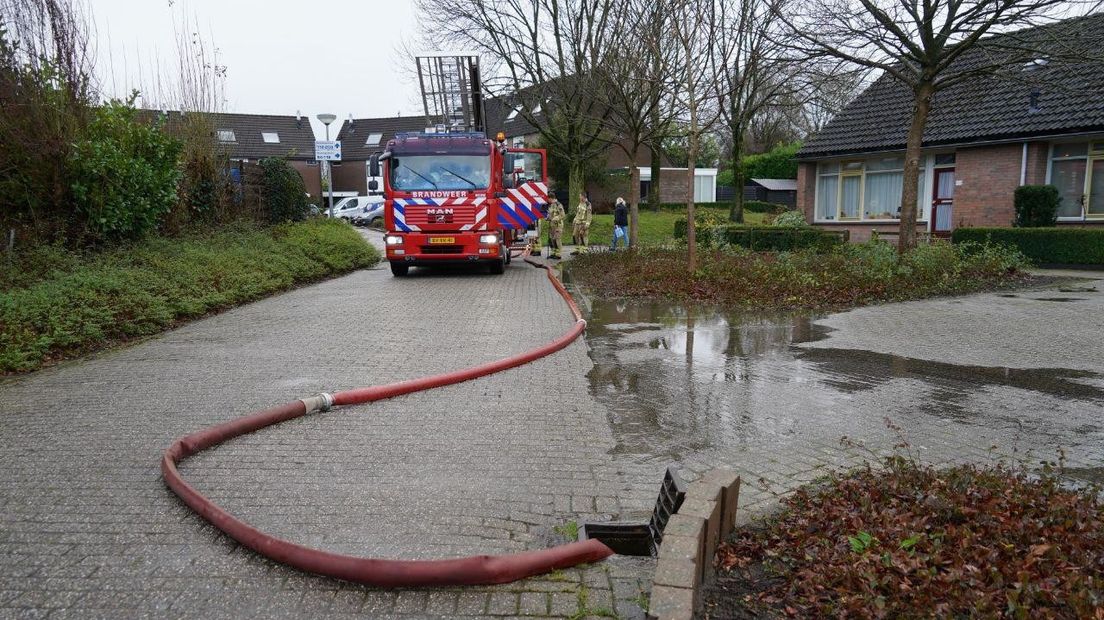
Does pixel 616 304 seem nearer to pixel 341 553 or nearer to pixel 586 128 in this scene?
pixel 341 553

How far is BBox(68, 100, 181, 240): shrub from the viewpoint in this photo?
37.7 ft

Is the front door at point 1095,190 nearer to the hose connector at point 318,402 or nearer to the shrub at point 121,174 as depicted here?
the hose connector at point 318,402

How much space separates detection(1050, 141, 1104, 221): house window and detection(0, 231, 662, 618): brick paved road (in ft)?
59.2

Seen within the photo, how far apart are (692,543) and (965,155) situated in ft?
72.8

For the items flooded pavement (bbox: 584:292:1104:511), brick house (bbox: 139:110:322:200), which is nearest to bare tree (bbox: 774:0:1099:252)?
flooded pavement (bbox: 584:292:1104:511)

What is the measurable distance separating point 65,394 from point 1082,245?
18.9m

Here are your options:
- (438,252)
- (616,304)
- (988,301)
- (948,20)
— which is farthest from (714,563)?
(438,252)

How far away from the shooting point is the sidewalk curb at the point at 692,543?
2617 millimetres

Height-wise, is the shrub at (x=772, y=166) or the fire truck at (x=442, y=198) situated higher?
the shrub at (x=772, y=166)

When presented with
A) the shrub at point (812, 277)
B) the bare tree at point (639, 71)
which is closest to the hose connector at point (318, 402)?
the shrub at point (812, 277)

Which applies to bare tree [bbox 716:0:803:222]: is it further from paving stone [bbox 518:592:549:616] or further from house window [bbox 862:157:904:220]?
paving stone [bbox 518:592:549:616]

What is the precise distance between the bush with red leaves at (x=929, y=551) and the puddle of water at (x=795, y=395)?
134cm

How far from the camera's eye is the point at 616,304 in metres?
11.9

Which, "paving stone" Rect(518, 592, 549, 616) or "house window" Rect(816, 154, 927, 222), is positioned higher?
"house window" Rect(816, 154, 927, 222)
